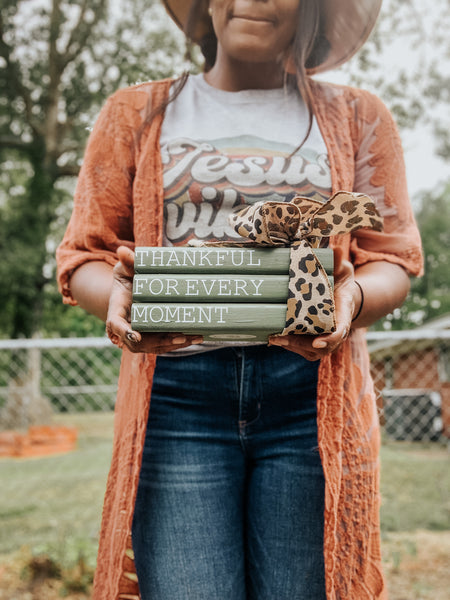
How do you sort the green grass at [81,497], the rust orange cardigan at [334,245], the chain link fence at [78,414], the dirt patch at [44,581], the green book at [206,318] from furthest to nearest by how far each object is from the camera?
the green grass at [81,497] → the chain link fence at [78,414] → the dirt patch at [44,581] → the rust orange cardigan at [334,245] → the green book at [206,318]

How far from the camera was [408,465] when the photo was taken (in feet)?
19.1

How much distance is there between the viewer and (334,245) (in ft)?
3.28

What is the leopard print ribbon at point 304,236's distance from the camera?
77 cm

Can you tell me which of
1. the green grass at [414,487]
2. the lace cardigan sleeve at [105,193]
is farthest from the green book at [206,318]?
the green grass at [414,487]

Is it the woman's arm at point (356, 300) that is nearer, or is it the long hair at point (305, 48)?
the woman's arm at point (356, 300)

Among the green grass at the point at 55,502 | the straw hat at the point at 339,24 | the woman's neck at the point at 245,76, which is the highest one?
the straw hat at the point at 339,24

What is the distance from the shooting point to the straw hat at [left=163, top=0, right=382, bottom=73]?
44.6 inches

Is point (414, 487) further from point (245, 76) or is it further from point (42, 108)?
point (42, 108)

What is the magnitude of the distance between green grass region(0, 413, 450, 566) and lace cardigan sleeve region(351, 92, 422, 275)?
2.46 meters

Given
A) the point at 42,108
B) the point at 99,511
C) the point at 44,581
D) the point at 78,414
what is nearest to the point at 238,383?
the point at 44,581

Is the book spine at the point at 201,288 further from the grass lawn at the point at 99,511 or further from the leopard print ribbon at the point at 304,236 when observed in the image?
the grass lawn at the point at 99,511

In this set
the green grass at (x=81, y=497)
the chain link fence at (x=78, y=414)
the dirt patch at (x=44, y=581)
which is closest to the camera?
the dirt patch at (x=44, y=581)

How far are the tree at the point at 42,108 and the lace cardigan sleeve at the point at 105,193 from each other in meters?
7.65

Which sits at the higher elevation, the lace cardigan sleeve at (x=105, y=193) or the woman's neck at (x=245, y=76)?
the woman's neck at (x=245, y=76)
